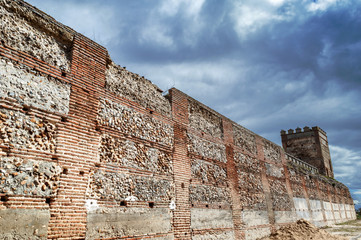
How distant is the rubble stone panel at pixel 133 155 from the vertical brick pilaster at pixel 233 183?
11.0 feet

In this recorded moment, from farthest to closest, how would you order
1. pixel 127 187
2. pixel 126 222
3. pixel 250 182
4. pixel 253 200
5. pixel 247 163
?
1. pixel 247 163
2. pixel 250 182
3. pixel 253 200
4. pixel 127 187
5. pixel 126 222

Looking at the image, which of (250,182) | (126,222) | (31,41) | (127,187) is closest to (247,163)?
(250,182)

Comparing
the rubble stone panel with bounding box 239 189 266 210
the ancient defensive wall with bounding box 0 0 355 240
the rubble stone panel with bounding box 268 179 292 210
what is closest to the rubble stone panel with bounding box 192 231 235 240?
the ancient defensive wall with bounding box 0 0 355 240

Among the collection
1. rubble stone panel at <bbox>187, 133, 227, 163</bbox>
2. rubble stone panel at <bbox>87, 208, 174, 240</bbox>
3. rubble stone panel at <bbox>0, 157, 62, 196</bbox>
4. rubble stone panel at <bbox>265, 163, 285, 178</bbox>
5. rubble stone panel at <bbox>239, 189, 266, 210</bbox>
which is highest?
rubble stone panel at <bbox>187, 133, 227, 163</bbox>

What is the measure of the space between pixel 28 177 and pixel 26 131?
0.78m

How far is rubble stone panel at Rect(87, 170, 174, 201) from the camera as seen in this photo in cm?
556

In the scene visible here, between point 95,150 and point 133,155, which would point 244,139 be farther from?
point 95,150

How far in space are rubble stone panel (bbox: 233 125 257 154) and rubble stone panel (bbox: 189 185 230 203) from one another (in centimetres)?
252

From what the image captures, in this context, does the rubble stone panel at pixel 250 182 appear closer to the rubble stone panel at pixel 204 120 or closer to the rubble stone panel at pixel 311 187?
the rubble stone panel at pixel 204 120

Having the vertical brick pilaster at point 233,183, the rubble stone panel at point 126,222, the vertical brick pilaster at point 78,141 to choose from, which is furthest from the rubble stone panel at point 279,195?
the vertical brick pilaster at point 78,141

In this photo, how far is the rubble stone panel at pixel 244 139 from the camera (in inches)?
450

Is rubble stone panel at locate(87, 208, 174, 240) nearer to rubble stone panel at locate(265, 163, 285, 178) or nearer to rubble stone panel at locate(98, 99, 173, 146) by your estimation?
rubble stone panel at locate(98, 99, 173, 146)

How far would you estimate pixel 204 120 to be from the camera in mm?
9727

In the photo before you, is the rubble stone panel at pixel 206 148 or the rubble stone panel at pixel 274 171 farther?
the rubble stone panel at pixel 274 171
